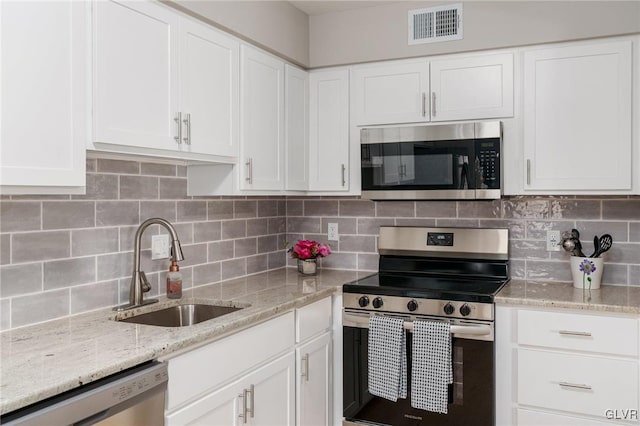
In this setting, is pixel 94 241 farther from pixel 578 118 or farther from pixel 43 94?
pixel 578 118

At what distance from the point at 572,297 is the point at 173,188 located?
1906 millimetres

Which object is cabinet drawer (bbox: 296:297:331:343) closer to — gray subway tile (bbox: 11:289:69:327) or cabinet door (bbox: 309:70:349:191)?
cabinet door (bbox: 309:70:349:191)

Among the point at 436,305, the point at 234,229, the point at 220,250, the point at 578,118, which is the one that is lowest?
the point at 436,305

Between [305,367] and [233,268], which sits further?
[233,268]

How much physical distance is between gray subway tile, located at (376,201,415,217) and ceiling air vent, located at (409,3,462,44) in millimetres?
930

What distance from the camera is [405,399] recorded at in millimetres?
2566

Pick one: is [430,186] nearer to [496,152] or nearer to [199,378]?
[496,152]

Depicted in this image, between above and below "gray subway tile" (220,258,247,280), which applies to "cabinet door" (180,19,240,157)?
above

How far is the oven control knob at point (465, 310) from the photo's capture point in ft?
8.05

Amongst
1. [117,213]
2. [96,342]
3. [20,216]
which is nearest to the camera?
[96,342]

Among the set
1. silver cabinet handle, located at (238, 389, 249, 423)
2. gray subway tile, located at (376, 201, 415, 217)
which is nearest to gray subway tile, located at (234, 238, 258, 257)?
gray subway tile, located at (376, 201, 415, 217)

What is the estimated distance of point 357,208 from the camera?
338cm

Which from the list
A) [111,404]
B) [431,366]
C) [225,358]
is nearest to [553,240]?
[431,366]

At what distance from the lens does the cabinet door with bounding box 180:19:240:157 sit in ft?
7.11
